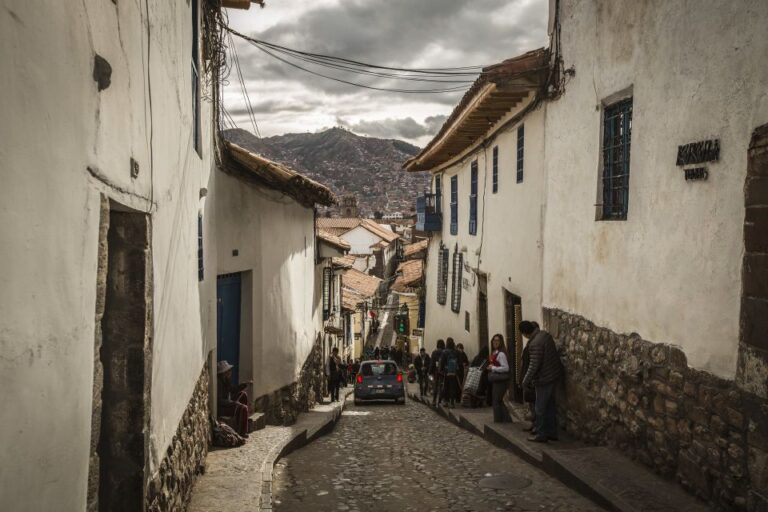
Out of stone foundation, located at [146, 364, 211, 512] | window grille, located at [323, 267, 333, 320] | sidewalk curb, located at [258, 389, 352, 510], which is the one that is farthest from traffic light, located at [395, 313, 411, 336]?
stone foundation, located at [146, 364, 211, 512]

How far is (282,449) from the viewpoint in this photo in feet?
30.2

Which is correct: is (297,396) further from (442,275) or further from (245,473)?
(442,275)

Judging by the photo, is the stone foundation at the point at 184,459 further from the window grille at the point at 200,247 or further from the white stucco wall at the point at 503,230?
the white stucco wall at the point at 503,230

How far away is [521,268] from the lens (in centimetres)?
1228

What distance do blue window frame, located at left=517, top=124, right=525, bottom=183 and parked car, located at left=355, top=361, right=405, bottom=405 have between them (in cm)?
883

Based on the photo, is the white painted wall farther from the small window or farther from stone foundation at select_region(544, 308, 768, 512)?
stone foundation at select_region(544, 308, 768, 512)

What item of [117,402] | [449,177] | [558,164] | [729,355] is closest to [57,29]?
[117,402]

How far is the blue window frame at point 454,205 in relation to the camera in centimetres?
1973

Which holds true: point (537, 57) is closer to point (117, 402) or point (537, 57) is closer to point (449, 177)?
point (117, 402)

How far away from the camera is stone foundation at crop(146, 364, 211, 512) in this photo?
4992mm

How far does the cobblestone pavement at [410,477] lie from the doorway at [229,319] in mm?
1909

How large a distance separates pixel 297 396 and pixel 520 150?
21.6ft

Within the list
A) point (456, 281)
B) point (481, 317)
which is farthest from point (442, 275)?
point (481, 317)

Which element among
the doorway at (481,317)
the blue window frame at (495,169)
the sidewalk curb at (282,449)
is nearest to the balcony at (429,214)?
the doorway at (481,317)
